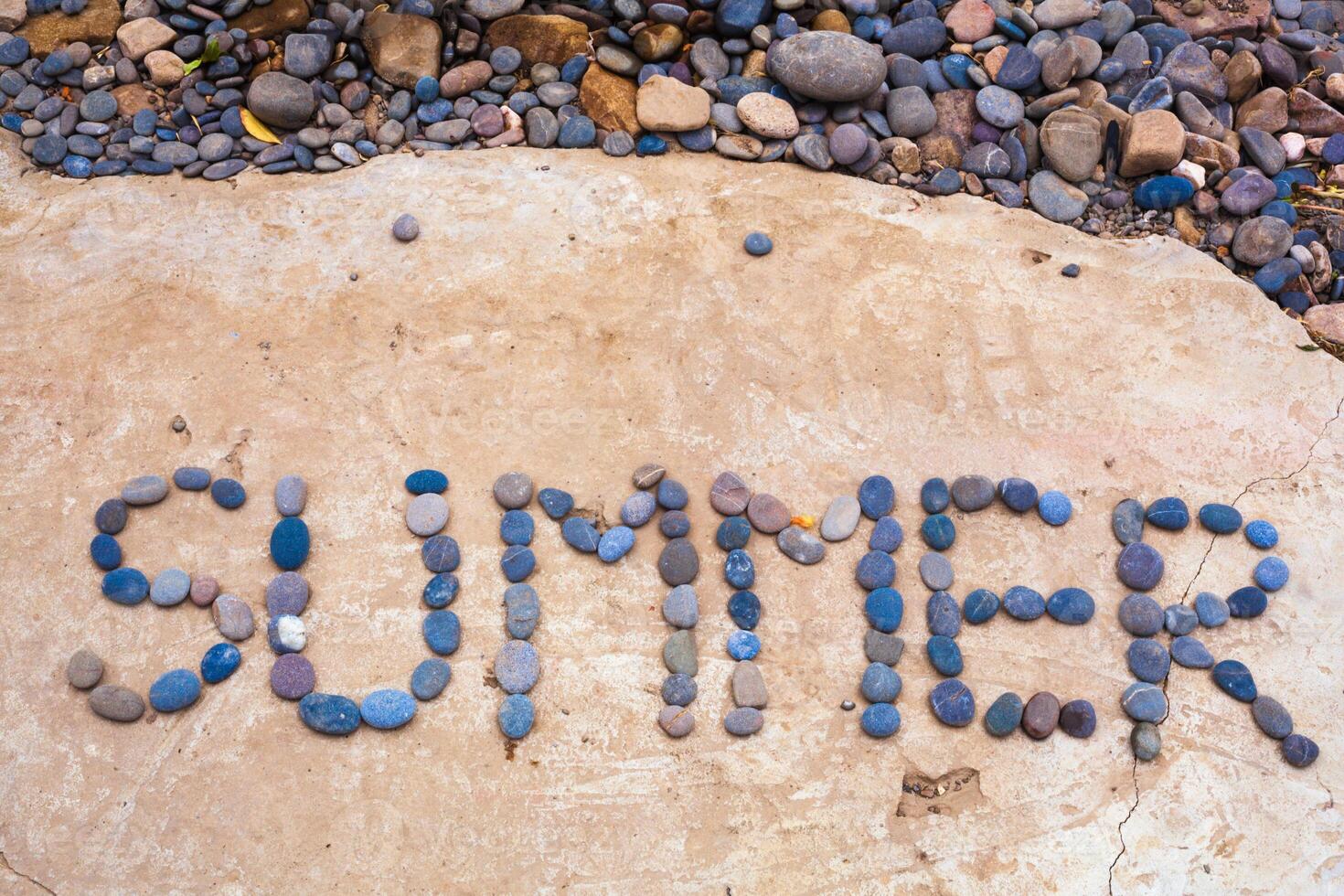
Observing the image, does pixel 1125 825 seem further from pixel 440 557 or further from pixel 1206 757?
pixel 440 557

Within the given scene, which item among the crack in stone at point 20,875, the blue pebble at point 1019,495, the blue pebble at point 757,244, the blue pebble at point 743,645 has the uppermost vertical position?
the blue pebble at point 757,244

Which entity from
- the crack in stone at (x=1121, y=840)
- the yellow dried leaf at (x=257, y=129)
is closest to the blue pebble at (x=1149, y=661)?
the crack in stone at (x=1121, y=840)

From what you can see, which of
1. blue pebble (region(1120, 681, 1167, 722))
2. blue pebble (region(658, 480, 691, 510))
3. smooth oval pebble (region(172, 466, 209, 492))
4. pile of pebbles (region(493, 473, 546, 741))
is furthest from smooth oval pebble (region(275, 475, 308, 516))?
blue pebble (region(1120, 681, 1167, 722))

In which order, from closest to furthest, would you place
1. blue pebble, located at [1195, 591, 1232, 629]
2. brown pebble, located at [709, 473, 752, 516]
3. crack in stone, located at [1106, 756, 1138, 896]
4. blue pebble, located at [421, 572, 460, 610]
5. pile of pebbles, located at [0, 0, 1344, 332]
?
crack in stone, located at [1106, 756, 1138, 896]
blue pebble, located at [421, 572, 460, 610]
blue pebble, located at [1195, 591, 1232, 629]
brown pebble, located at [709, 473, 752, 516]
pile of pebbles, located at [0, 0, 1344, 332]

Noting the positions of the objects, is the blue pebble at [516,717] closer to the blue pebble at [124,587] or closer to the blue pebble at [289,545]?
the blue pebble at [289,545]

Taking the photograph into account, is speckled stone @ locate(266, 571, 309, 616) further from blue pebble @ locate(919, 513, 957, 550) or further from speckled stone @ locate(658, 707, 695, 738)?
blue pebble @ locate(919, 513, 957, 550)

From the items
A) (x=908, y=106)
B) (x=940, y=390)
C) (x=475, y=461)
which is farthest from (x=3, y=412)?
(x=908, y=106)
